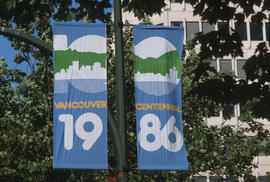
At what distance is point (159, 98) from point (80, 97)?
1248 mm

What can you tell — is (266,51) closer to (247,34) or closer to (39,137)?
(39,137)

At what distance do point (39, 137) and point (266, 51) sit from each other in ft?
35.5

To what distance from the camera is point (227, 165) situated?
20.5m

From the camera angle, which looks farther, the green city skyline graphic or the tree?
the tree

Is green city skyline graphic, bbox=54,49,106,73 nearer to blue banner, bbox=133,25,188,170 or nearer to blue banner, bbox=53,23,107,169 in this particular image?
blue banner, bbox=53,23,107,169

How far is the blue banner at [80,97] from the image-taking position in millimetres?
8672

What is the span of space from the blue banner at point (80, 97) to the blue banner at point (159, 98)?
1.90ft

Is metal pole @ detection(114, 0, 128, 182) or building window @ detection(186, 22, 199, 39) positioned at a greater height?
building window @ detection(186, 22, 199, 39)

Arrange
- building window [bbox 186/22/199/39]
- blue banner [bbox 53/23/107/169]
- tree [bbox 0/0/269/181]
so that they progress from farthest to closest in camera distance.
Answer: building window [bbox 186/22/199/39]
tree [bbox 0/0/269/181]
blue banner [bbox 53/23/107/169]

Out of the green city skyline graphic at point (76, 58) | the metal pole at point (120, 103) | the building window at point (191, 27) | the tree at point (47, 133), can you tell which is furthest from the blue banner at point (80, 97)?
the building window at point (191, 27)

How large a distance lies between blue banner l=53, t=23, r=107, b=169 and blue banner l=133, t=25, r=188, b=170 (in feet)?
1.90

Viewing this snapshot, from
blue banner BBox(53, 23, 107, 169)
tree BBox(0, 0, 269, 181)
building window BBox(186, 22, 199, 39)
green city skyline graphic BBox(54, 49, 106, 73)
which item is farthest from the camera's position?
building window BBox(186, 22, 199, 39)

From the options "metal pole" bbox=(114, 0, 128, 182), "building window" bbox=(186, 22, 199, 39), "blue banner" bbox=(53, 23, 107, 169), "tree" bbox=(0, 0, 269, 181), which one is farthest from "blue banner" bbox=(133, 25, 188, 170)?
"building window" bbox=(186, 22, 199, 39)

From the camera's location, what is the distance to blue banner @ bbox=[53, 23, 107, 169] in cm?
867
